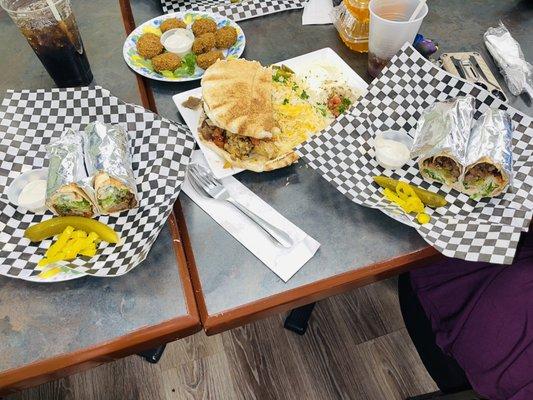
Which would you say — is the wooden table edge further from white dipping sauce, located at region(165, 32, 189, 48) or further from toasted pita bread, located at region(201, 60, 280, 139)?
white dipping sauce, located at region(165, 32, 189, 48)

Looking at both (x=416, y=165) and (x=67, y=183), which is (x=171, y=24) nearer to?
(x=67, y=183)

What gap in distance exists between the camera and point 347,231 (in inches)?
52.9

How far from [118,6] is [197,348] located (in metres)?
1.90

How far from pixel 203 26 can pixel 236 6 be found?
321mm

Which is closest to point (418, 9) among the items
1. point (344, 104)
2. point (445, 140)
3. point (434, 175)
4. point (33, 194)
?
point (344, 104)

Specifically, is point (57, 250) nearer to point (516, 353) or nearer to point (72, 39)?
point (72, 39)

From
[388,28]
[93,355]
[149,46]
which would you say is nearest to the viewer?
[93,355]

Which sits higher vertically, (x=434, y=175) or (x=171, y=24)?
(x=171, y=24)

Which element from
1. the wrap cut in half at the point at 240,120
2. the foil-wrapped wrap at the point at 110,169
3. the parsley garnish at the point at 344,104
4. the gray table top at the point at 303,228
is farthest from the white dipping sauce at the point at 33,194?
the parsley garnish at the point at 344,104

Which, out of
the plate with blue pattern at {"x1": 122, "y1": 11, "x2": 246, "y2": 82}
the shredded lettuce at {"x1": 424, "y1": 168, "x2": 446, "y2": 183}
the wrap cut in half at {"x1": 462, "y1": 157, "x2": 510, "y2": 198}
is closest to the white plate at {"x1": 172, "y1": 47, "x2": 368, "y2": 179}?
the plate with blue pattern at {"x1": 122, "y1": 11, "x2": 246, "y2": 82}

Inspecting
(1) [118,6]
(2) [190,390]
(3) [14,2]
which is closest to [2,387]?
(2) [190,390]

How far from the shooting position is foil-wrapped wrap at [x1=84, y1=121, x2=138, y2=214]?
1.35 meters

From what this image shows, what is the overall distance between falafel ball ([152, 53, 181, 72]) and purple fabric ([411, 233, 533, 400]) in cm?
131

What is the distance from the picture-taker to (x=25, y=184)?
1.43 m
